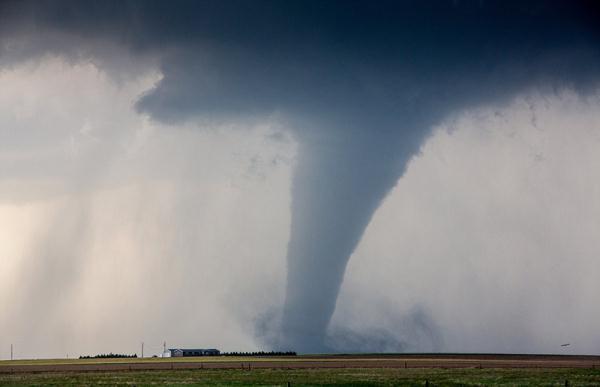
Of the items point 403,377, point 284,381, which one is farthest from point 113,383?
point 403,377

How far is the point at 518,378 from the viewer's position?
108062 millimetres

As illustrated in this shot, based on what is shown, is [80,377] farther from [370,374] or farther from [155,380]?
[370,374]

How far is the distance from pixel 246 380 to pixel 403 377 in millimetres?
21976

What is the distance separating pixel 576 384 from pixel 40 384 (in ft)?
223

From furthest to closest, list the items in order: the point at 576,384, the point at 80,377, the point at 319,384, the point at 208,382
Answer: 1. the point at 80,377
2. the point at 208,382
3. the point at 319,384
4. the point at 576,384

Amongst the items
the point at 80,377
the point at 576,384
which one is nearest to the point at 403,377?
the point at 576,384

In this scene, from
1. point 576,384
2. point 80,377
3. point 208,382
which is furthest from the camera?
point 80,377

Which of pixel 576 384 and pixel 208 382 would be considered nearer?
pixel 576 384

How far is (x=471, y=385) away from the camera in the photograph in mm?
95875

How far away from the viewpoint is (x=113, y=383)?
104 meters

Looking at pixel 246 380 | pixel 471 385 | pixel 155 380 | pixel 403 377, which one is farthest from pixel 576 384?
pixel 155 380

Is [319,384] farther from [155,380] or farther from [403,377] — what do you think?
[155,380]

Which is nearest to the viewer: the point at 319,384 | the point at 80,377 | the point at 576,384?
the point at 576,384

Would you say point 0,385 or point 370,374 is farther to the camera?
point 370,374
